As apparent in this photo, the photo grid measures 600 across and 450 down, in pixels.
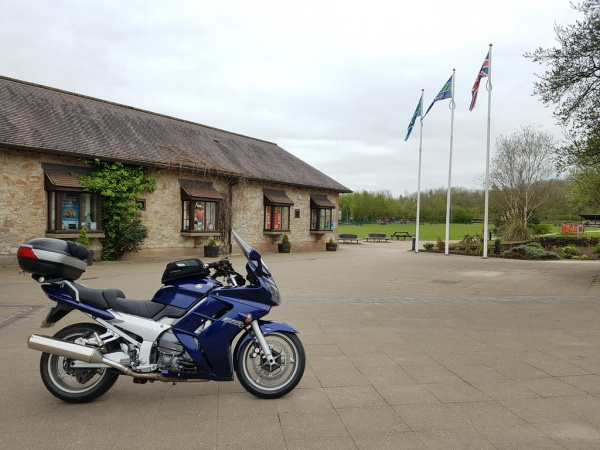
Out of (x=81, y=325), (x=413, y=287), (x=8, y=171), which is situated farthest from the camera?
(x=8, y=171)

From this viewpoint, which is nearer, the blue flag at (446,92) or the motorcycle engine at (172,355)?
the motorcycle engine at (172,355)

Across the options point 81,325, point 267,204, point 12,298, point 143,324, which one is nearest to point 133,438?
point 143,324

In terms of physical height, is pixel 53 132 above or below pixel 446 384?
above

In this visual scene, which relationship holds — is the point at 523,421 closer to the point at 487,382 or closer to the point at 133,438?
the point at 487,382

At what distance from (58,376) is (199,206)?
52.1ft

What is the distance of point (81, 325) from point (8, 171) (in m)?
12.5

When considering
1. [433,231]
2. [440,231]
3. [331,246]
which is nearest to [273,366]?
[331,246]

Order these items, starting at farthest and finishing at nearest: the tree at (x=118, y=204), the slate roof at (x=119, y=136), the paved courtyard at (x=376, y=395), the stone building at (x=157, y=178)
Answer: the tree at (x=118, y=204)
the slate roof at (x=119, y=136)
the stone building at (x=157, y=178)
the paved courtyard at (x=376, y=395)

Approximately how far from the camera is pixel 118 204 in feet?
51.8

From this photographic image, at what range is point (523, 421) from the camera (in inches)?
125

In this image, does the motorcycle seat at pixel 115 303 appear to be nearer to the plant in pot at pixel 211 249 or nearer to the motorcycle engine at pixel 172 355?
the motorcycle engine at pixel 172 355

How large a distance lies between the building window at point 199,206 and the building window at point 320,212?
7.11 metres

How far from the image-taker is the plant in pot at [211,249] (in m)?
18.6

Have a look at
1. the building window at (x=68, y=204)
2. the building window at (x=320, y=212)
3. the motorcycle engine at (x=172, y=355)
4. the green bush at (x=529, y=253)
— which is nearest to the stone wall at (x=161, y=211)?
the building window at (x=68, y=204)
